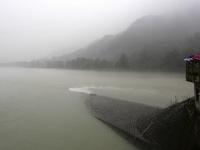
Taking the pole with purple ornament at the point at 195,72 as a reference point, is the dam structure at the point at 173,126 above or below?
below

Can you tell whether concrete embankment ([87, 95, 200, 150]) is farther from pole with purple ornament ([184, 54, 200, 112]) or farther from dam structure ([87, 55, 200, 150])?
pole with purple ornament ([184, 54, 200, 112])

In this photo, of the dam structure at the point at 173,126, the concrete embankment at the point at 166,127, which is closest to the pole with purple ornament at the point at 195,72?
the dam structure at the point at 173,126

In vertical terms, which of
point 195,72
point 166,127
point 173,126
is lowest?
point 166,127

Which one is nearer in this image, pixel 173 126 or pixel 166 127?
pixel 173 126

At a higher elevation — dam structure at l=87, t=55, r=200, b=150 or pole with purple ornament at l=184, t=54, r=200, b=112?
pole with purple ornament at l=184, t=54, r=200, b=112

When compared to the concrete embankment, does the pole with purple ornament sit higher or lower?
higher

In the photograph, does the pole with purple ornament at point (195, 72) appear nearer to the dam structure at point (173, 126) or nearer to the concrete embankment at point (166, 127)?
the dam structure at point (173, 126)

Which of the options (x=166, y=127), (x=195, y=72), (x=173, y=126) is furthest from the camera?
(x=166, y=127)

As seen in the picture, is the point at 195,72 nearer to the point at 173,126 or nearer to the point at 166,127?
the point at 173,126

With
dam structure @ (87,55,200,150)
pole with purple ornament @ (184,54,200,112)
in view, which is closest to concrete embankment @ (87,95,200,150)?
dam structure @ (87,55,200,150)

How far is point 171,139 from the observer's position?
50.4 feet

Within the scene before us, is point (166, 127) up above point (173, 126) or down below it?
below

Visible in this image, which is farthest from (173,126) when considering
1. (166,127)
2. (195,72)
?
(195,72)

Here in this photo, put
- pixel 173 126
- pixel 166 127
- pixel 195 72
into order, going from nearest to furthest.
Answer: pixel 195 72 < pixel 173 126 < pixel 166 127
